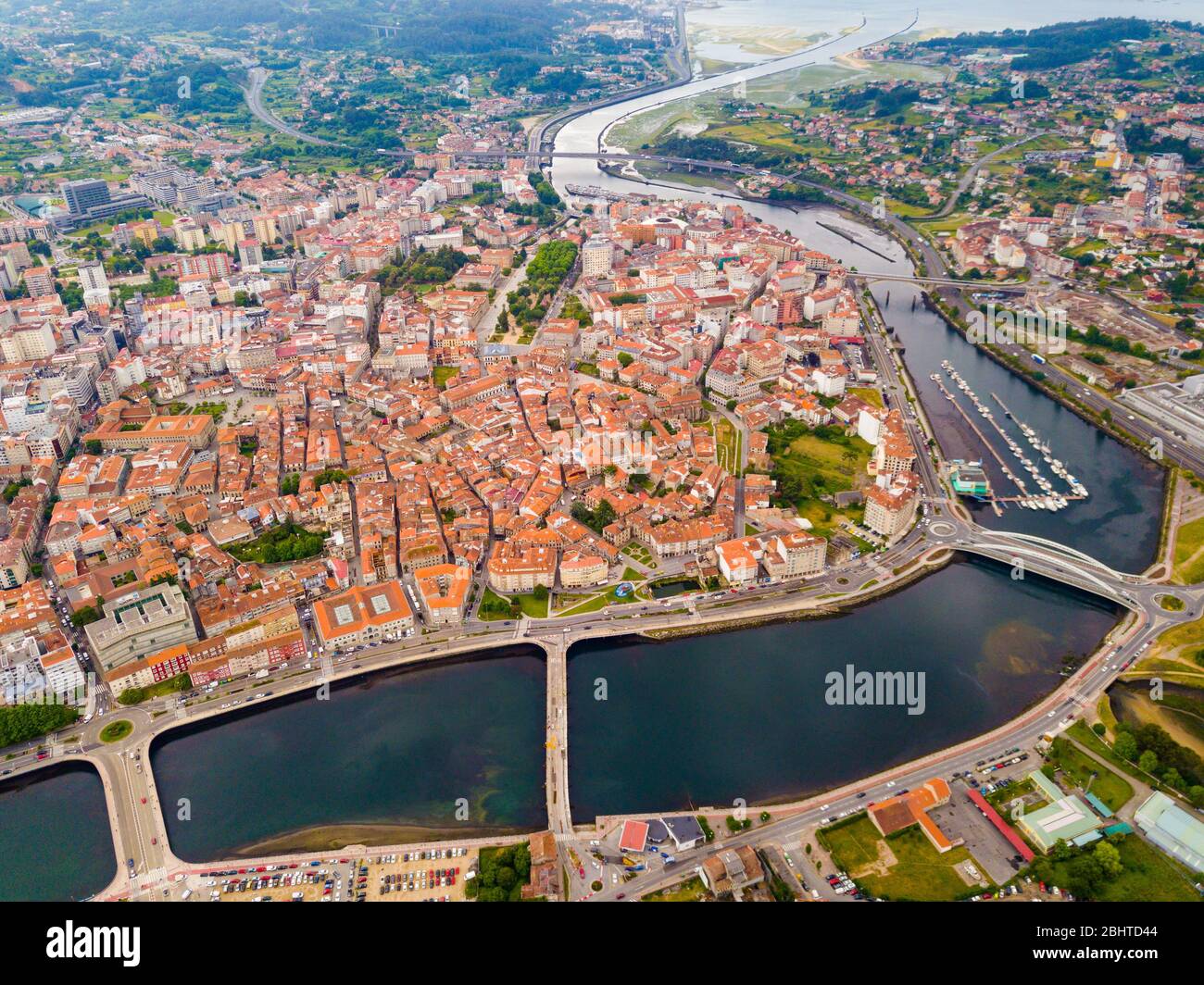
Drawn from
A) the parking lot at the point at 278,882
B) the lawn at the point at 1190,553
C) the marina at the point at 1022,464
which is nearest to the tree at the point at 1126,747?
the lawn at the point at 1190,553

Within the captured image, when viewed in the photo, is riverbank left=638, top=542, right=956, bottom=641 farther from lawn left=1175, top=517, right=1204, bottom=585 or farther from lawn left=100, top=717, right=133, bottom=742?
lawn left=100, top=717, right=133, bottom=742

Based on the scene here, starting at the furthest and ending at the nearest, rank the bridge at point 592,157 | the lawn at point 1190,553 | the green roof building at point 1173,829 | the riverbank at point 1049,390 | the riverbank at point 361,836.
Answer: the bridge at point 592,157 < the riverbank at point 1049,390 < the lawn at point 1190,553 < the riverbank at point 361,836 < the green roof building at point 1173,829

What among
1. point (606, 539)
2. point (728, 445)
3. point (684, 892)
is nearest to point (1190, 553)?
point (728, 445)

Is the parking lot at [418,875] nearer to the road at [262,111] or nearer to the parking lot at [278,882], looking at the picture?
the parking lot at [278,882]

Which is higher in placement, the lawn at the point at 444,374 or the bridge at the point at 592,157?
the bridge at the point at 592,157

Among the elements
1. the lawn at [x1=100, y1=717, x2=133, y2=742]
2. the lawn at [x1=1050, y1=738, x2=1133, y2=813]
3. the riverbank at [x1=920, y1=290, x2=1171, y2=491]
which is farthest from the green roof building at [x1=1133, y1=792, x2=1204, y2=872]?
the lawn at [x1=100, y1=717, x2=133, y2=742]
